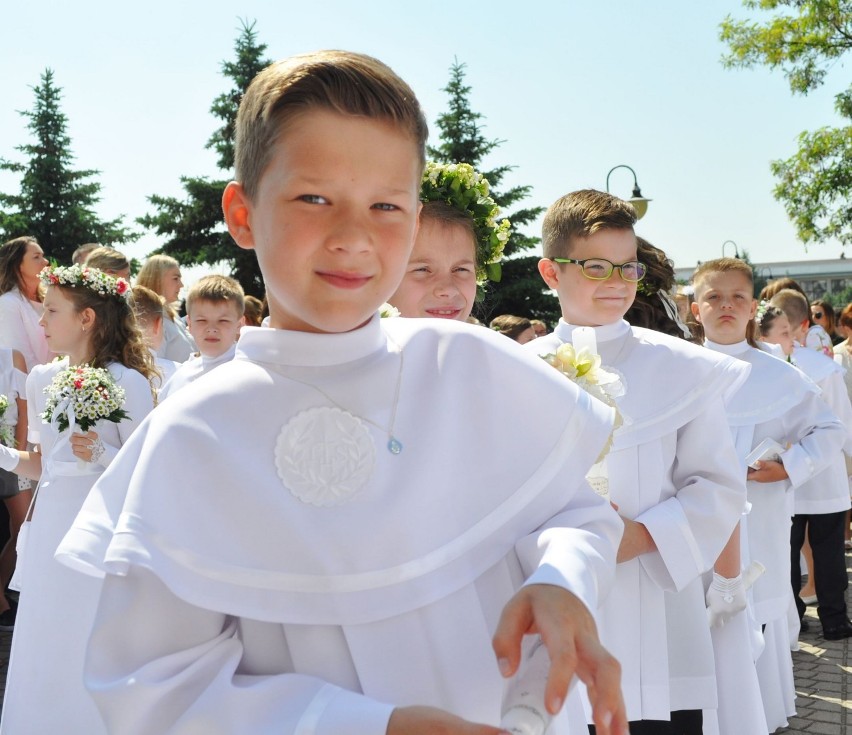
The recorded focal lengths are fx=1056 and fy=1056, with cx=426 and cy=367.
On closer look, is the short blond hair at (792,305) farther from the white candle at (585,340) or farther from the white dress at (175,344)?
the white candle at (585,340)

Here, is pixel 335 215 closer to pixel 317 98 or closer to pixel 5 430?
pixel 317 98

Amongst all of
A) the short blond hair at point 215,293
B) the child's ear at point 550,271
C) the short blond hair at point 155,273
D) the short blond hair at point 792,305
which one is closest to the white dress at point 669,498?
the child's ear at point 550,271

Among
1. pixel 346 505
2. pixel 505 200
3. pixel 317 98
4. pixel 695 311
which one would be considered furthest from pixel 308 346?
pixel 505 200

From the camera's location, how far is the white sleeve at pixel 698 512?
3.60 m

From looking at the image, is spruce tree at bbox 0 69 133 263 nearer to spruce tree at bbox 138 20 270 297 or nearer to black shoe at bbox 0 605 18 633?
spruce tree at bbox 138 20 270 297

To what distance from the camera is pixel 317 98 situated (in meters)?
1.87

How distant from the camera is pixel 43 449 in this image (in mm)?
6145

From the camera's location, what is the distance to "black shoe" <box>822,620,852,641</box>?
338 inches

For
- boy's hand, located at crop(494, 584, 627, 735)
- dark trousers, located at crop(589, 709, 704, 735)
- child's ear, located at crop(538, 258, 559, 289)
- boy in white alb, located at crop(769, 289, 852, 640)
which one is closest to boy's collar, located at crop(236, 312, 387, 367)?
boy's hand, located at crop(494, 584, 627, 735)

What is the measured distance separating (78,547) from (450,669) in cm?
68

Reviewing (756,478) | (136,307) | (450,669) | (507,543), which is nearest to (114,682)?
(450,669)

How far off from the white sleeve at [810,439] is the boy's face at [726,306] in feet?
2.04

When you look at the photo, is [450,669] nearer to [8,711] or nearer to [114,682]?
[114,682]

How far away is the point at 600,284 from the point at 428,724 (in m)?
2.75
